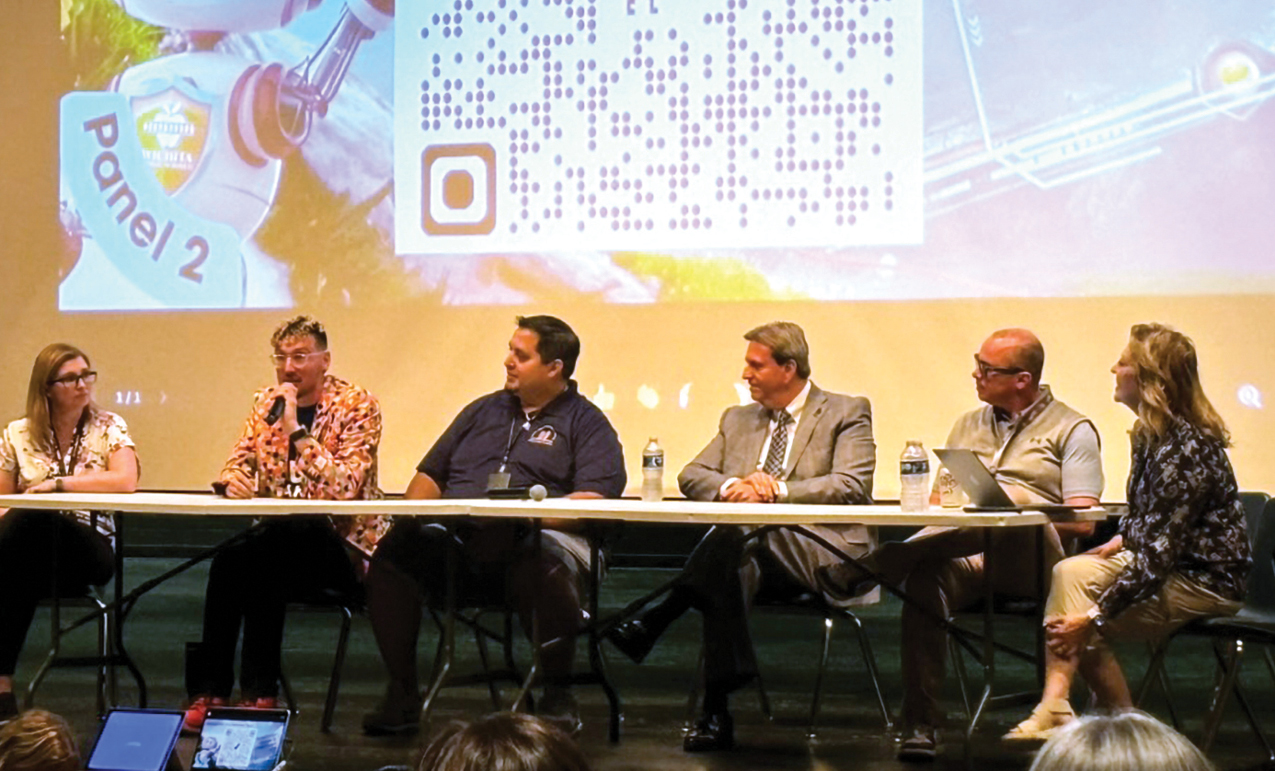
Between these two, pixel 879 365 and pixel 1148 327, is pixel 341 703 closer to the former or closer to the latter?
pixel 879 365

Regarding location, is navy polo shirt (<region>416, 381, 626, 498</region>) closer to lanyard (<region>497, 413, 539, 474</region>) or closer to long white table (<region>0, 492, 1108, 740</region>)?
lanyard (<region>497, 413, 539, 474</region>)

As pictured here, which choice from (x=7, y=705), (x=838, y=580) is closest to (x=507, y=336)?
(x=838, y=580)

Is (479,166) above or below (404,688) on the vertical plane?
above

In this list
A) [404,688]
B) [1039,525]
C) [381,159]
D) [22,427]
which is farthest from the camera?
[381,159]

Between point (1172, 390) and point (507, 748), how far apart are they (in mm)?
2559

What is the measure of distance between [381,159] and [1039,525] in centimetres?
281

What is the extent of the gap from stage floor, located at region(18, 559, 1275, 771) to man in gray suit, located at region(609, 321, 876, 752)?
0.24 meters

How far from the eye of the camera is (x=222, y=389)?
18.6ft

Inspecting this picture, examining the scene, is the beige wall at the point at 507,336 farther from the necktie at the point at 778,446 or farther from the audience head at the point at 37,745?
the audience head at the point at 37,745

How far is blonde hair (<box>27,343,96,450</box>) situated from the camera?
14.1 feet

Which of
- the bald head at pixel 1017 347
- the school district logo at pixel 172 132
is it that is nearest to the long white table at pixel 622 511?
the bald head at pixel 1017 347

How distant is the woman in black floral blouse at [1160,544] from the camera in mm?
3410

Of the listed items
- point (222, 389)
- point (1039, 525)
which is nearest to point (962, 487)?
point (1039, 525)

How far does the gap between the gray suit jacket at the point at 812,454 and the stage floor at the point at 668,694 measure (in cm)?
62
